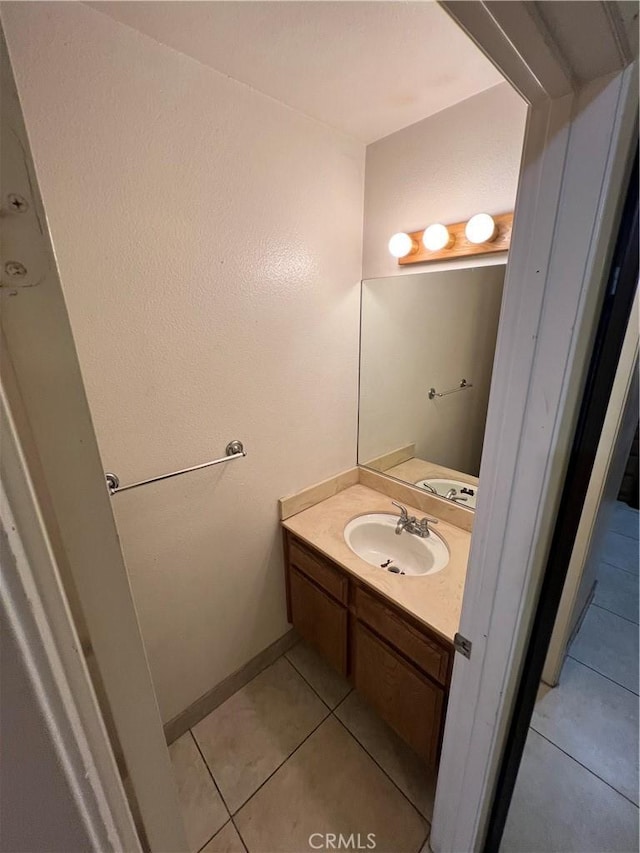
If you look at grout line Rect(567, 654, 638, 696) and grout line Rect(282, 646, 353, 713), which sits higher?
grout line Rect(567, 654, 638, 696)

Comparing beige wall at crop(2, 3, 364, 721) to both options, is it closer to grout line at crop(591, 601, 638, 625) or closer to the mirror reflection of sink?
the mirror reflection of sink

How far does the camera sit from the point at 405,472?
68.9 inches

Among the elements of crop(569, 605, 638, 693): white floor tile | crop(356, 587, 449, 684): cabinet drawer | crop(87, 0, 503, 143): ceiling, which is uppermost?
crop(87, 0, 503, 143): ceiling

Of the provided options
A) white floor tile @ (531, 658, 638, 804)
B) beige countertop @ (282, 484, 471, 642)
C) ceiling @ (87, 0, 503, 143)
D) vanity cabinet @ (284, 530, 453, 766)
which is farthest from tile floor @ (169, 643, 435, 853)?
ceiling @ (87, 0, 503, 143)

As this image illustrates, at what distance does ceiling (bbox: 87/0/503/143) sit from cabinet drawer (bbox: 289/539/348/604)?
5.52 ft

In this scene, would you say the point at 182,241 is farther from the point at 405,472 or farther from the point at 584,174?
the point at 405,472

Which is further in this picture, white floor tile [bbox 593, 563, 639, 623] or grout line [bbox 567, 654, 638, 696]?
white floor tile [bbox 593, 563, 639, 623]

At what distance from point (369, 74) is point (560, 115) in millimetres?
865

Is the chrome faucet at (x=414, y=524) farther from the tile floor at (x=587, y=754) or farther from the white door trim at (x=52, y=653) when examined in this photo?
the white door trim at (x=52, y=653)

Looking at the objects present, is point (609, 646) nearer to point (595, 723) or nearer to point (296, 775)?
point (595, 723)

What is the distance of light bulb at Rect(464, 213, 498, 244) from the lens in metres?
1.18

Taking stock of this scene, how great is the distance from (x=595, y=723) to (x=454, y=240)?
2091 mm

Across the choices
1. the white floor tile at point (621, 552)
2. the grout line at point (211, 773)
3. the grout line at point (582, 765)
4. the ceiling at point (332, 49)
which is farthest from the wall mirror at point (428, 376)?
the white floor tile at point (621, 552)

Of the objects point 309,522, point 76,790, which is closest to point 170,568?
point 309,522
